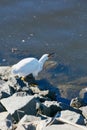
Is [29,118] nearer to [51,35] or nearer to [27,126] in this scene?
[27,126]

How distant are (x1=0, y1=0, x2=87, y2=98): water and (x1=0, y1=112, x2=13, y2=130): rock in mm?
3732

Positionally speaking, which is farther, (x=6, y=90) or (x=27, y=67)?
(x=27, y=67)

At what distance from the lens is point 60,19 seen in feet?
46.0

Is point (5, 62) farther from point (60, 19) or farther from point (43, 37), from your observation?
point (60, 19)

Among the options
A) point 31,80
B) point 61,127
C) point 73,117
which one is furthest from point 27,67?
point 61,127

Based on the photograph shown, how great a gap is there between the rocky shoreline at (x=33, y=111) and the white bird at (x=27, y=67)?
3.25 feet

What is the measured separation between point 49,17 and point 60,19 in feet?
1.16

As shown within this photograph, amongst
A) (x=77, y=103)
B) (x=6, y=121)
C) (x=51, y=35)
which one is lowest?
(x=51, y=35)

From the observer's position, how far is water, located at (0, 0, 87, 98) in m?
11.2

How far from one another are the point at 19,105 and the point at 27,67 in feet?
11.3

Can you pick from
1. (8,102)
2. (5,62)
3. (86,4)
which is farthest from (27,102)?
(86,4)

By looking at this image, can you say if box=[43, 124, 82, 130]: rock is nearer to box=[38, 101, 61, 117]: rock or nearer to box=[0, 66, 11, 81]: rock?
box=[38, 101, 61, 117]: rock

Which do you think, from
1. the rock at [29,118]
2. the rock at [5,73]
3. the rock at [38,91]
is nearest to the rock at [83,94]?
the rock at [38,91]

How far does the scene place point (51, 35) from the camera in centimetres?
1305
